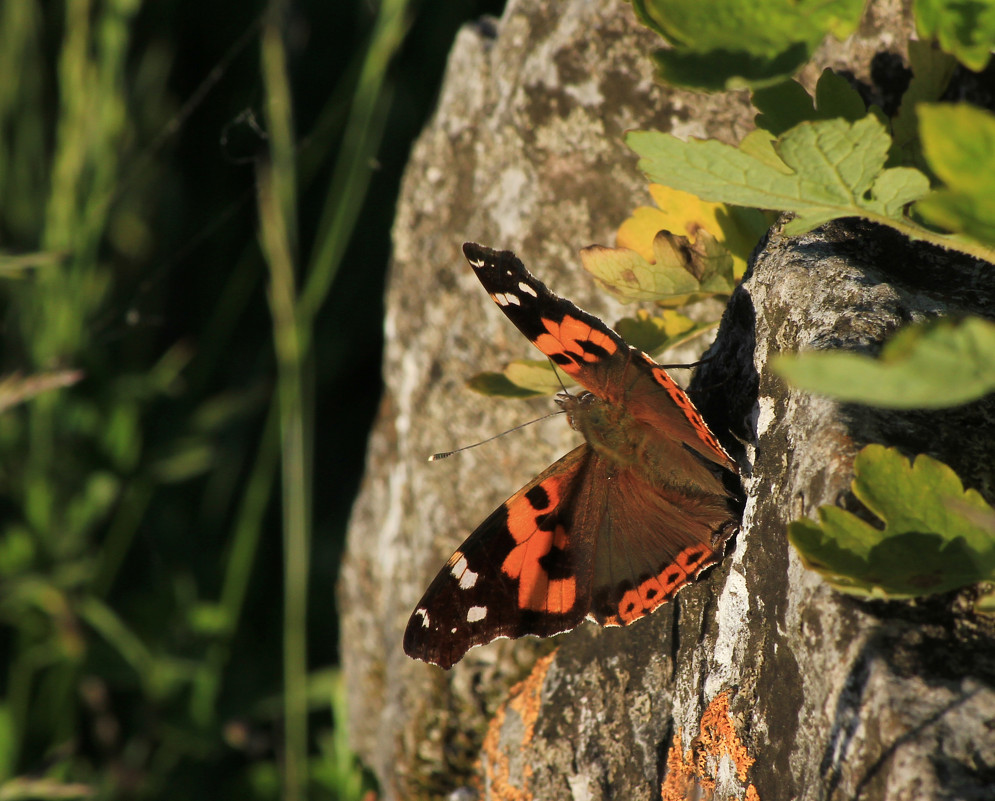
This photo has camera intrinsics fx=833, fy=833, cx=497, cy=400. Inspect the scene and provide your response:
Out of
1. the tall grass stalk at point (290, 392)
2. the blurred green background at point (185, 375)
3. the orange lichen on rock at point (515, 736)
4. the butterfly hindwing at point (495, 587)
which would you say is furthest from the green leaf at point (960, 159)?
the tall grass stalk at point (290, 392)

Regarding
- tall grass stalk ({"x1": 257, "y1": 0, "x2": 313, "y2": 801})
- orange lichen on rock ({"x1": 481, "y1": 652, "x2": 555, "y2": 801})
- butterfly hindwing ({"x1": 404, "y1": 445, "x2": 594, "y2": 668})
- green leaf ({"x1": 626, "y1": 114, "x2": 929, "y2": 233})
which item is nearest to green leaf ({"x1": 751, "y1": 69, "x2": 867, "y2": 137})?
green leaf ({"x1": 626, "y1": 114, "x2": 929, "y2": 233})

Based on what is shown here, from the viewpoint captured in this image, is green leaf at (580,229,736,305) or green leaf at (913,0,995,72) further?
green leaf at (580,229,736,305)

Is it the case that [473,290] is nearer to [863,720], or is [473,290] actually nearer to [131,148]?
[863,720]

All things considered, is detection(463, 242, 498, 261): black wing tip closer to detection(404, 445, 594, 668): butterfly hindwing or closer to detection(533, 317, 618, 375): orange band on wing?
detection(533, 317, 618, 375): orange band on wing

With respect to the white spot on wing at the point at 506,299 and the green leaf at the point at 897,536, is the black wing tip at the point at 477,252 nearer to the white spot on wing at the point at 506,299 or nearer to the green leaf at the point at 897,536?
the white spot on wing at the point at 506,299

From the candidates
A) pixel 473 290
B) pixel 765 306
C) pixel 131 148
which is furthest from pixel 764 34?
pixel 131 148

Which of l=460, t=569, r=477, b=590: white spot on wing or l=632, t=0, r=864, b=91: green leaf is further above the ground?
l=632, t=0, r=864, b=91: green leaf
